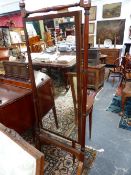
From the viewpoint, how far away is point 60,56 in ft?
10.1

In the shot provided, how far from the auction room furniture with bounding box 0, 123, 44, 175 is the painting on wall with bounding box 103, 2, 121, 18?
5.68 m

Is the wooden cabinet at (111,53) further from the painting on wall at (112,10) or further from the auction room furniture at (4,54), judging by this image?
the auction room furniture at (4,54)

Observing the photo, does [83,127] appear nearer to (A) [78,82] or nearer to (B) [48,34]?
(A) [78,82]

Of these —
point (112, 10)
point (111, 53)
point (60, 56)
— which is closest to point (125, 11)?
point (112, 10)

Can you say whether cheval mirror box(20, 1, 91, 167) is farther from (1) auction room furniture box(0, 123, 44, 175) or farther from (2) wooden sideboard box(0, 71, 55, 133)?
(1) auction room furniture box(0, 123, 44, 175)

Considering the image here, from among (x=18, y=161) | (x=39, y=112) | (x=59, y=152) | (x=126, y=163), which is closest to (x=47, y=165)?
(x=59, y=152)

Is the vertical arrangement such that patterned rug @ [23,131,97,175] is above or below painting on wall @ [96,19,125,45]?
below

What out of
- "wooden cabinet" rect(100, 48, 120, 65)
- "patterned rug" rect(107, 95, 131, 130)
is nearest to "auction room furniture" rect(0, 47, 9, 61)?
"patterned rug" rect(107, 95, 131, 130)

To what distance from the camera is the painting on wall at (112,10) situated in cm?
532

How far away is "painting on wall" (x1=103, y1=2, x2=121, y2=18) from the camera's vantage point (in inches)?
210

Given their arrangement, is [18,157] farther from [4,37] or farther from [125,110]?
[4,37]

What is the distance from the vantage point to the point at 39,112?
1707 millimetres

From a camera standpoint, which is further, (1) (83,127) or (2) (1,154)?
(1) (83,127)

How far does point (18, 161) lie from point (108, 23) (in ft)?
19.0
